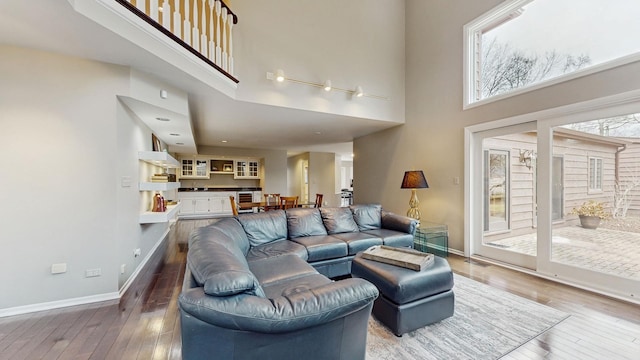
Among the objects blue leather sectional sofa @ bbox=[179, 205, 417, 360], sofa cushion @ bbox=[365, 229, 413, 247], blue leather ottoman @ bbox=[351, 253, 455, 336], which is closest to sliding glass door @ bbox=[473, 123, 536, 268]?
sofa cushion @ bbox=[365, 229, 413, 247]

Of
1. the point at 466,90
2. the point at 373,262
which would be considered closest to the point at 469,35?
the point at 466,90

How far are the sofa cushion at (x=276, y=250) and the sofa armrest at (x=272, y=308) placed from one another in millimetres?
1541

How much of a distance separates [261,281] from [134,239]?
225 cm

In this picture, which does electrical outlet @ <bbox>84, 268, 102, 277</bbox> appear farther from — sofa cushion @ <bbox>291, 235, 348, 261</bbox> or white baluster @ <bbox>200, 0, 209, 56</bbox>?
white baluster @ <bbox>200, 0, 209, 56</bbox>

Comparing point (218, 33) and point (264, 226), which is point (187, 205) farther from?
point (218, 33)

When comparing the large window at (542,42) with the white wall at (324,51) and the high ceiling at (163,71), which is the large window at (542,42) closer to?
the white wall at (324,51)

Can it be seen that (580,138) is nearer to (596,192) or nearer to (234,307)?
(596,192)

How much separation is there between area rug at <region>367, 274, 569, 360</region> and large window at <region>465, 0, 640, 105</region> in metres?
2.68

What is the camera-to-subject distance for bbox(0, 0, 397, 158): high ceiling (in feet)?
6.20

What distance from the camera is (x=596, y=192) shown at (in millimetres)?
3006

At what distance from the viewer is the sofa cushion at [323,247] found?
3.07 m

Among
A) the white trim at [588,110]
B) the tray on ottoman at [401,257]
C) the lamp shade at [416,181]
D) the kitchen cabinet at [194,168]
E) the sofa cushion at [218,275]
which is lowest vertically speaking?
the tray on ottoman at [401,257]

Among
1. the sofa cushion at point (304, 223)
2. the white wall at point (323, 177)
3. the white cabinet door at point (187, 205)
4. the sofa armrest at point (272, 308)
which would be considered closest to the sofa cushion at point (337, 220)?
the sofa cushion at point (304, 223)

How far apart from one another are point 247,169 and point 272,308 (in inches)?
361
